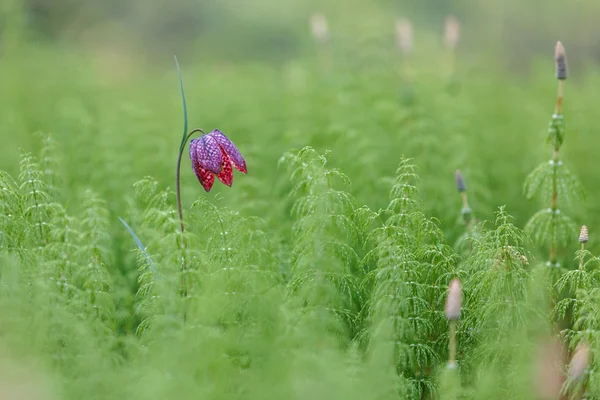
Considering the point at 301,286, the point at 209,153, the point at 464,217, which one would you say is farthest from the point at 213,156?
the point at 464,217

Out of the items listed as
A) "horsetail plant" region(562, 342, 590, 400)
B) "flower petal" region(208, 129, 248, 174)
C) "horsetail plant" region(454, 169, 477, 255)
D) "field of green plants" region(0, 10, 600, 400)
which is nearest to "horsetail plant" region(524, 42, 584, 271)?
"field of green plants" region(0, 10, 600, 400)

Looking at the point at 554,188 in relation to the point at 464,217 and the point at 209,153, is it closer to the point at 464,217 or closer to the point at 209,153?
the point at 464,217

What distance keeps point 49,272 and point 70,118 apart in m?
1.19

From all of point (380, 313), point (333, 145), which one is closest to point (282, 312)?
point (380, 313)

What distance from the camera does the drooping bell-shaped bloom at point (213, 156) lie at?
4.04 ft

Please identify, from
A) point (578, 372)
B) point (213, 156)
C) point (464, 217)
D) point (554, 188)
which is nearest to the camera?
point (578, 372)

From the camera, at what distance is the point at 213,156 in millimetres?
1230

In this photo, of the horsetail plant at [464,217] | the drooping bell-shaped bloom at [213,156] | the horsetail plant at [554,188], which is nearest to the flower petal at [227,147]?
the drooping bell-shaped bloom at [213,156]

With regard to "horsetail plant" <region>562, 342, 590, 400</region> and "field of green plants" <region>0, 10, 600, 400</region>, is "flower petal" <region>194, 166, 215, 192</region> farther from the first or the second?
"horsetail plant" <region>562, 342, 590, 400</region>

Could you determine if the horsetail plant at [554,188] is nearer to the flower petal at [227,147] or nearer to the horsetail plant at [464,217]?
the horsetail plant at [464,217]

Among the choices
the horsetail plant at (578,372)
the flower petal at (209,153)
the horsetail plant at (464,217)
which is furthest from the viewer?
the horsetail plant at (464,217)

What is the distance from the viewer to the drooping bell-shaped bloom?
4.04 ft

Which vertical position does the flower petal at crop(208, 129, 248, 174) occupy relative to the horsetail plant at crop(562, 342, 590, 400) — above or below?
above

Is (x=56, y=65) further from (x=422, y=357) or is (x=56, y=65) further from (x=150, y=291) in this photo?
(x=422, y=357)
